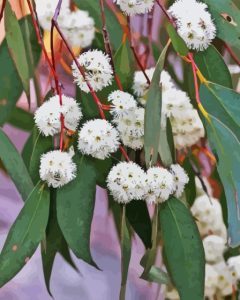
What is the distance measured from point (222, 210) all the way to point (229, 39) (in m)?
0.36

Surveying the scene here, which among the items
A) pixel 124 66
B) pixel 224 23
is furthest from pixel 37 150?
pixel 224 23

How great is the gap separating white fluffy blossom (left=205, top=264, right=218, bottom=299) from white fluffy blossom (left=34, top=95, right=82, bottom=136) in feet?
1.45

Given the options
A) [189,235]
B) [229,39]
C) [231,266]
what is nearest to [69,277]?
[231,266]

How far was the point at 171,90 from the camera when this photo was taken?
87 centimetres

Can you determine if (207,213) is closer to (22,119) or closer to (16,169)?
(22,119)

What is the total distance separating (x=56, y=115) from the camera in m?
0.77

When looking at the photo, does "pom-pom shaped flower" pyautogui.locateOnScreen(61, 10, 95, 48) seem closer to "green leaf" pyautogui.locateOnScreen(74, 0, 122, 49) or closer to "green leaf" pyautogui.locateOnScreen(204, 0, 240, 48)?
"green leaf" pyautogui.locateOnScreen(74, 0, 122, 49)

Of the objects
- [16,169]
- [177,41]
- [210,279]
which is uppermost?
[177,41]

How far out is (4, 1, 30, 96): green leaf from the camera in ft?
2.77

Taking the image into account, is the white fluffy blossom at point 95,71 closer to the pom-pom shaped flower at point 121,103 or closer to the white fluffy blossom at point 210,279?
the pom-pom shaped flower at point 121,103

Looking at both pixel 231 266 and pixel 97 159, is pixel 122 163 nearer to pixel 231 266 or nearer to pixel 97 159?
pixel 97 159

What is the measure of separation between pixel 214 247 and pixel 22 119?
1.14ft

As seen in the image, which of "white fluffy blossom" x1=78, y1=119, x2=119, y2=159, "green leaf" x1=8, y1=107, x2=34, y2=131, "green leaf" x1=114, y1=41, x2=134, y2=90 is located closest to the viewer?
"white fluffy blossom" x1=78, y1=119, x2=119, y2=159

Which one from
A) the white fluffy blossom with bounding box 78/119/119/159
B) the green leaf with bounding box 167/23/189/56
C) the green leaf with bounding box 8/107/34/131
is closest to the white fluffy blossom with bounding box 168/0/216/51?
the green leaf with bounding box 167/23/189/56
